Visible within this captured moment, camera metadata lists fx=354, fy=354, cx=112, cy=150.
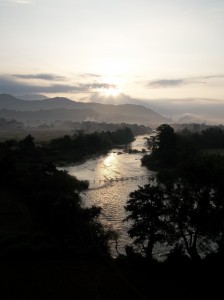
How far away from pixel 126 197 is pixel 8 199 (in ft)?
63.0

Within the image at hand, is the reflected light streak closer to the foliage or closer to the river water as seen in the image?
the river water

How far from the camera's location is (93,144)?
126 m

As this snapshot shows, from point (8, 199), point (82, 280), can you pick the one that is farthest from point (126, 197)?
point (82, 280)

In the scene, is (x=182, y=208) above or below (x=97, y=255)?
above

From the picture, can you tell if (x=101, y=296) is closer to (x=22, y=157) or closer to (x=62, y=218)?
(x=62, y=218)

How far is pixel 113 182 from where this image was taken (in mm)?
70875

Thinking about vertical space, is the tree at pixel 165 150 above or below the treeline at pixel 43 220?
above

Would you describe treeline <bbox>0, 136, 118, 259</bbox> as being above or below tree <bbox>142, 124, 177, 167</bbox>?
below

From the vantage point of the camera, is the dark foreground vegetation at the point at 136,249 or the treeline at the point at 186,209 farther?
the treeline at the point at 186,209

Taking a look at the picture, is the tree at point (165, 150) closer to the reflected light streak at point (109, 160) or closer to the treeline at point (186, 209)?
the reflected light streak at point (109, 160)

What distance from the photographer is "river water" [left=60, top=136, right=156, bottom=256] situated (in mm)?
44438

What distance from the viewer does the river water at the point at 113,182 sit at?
4444 centimetres

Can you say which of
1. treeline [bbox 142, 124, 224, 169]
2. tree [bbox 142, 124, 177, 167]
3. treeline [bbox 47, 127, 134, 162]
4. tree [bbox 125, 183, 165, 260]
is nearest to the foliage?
tree [bbox 125, 183, 165, 260]

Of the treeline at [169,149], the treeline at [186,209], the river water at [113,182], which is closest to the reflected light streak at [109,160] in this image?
the river water at [113,182]
